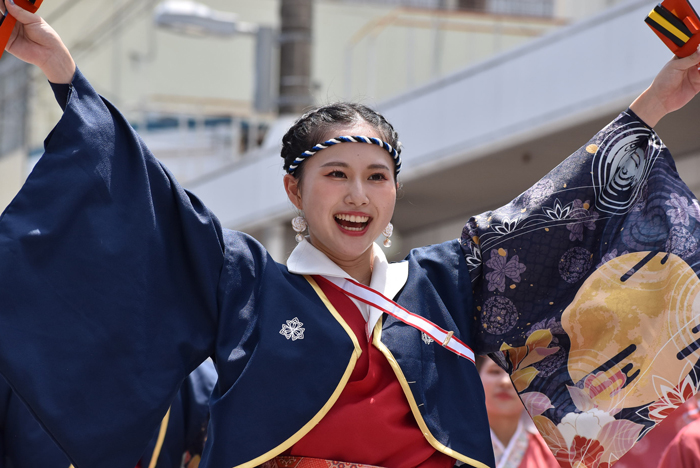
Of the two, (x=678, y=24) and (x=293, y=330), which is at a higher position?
(x=678, y=24)

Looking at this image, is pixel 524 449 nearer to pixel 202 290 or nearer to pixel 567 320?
pixel 567 320

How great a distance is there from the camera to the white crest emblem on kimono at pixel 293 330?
75.3 inches

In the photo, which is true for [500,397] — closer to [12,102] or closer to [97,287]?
[97,287]

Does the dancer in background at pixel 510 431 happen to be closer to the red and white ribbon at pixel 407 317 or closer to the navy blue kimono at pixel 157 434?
the navy blue kimono at pixel 157 434

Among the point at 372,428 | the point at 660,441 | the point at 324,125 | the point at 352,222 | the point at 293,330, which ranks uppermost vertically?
the point at 324,125

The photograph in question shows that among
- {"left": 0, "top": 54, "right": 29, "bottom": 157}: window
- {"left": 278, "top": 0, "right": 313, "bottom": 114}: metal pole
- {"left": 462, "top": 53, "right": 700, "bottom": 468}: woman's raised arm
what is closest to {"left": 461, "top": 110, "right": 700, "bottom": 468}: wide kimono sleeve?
{"left": 462, "top": 53, "right": 700, "bottom": 468}: woman's raised arm

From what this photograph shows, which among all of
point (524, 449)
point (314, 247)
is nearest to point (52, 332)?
point (314, 247)

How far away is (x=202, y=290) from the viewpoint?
1.95 m

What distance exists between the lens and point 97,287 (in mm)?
1859

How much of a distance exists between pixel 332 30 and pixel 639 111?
9432mm

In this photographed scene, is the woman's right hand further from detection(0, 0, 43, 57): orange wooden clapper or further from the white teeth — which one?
the white teeth

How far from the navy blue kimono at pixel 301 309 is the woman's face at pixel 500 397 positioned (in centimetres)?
103

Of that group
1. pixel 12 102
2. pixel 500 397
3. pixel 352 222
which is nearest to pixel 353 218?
pixel 352 222

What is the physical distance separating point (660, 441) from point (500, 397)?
0.84m
